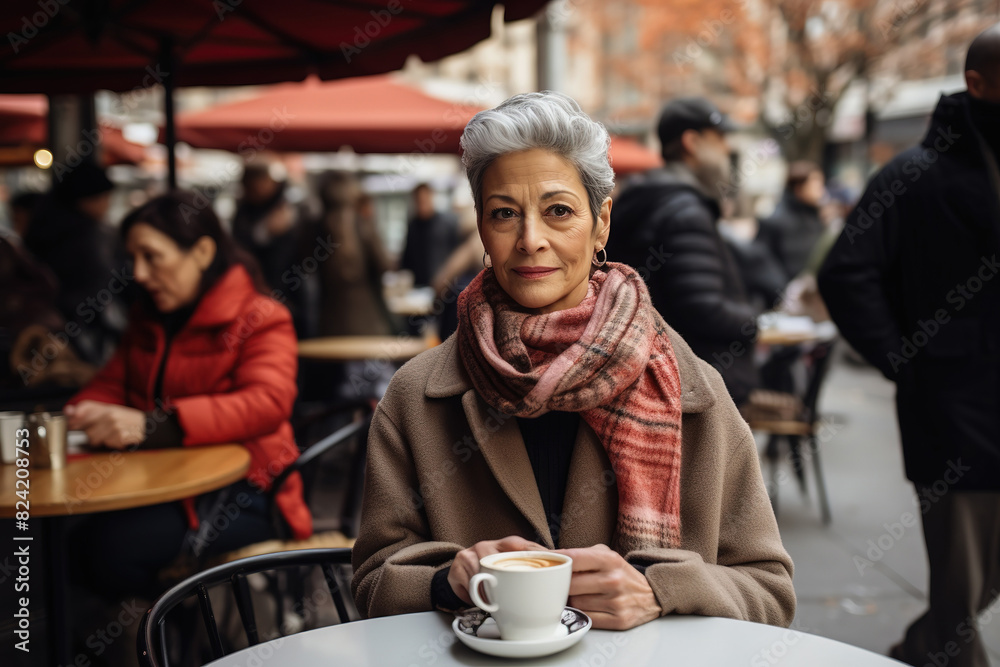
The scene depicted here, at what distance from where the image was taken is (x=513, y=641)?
4.52 feet

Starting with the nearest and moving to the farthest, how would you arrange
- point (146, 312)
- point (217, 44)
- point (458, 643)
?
point (458, 643) → point (146, 312) → point (217, 44)

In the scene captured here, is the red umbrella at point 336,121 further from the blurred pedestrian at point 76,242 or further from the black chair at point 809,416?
the black chair at point 809,416

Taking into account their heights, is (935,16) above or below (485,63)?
below

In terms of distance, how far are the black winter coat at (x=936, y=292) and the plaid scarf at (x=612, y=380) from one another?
1.59m

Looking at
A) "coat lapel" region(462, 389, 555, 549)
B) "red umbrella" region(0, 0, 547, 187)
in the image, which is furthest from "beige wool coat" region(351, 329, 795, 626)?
"red umbrella" region(0, 0, 547, 187)

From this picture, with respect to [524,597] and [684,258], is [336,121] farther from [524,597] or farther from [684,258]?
→ [524,597]

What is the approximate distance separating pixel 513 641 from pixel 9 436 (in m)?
2.18

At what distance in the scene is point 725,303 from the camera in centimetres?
398

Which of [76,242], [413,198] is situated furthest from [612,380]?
[413,198]

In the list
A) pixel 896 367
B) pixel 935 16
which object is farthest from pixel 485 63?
pixel 896 367

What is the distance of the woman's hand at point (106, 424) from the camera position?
122 inches

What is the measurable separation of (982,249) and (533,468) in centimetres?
195

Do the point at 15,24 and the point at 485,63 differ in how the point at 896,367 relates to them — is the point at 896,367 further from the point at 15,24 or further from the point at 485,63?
the point at 485,63

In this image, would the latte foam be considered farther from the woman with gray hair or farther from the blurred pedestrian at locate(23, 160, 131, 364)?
the blurred pedestrian at locate(23, 160, 131, 364)
